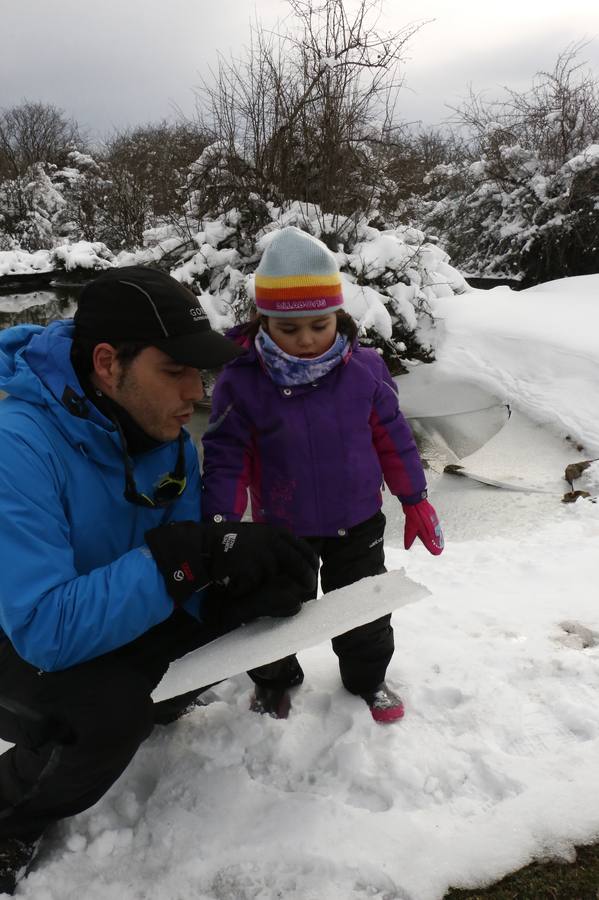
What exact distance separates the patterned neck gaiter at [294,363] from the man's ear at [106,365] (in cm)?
50

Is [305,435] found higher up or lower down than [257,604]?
higher up

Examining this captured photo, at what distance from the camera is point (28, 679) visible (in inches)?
49.2

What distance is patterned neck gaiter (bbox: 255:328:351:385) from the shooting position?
1.66 metres

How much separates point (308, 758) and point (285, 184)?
7.41 metres

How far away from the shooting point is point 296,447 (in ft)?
5.55

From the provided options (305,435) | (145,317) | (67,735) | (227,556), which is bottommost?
(67,735)

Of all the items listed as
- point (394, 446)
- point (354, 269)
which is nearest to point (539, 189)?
point (354, 269)

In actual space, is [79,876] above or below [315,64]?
below

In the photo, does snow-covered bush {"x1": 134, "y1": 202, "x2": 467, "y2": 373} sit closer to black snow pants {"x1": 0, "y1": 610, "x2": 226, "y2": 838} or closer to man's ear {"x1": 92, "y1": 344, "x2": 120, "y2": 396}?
man's ear {"x1": 92, "y1": 344, "x2": 120, "y2": 396}

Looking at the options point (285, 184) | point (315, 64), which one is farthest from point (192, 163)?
point (315, 64)

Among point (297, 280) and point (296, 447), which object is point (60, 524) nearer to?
point (296, 447)

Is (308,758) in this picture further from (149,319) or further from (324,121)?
(324,121)

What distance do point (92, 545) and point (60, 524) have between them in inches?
5.4

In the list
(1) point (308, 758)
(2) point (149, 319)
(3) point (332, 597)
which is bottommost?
(1) point (308, 758)
